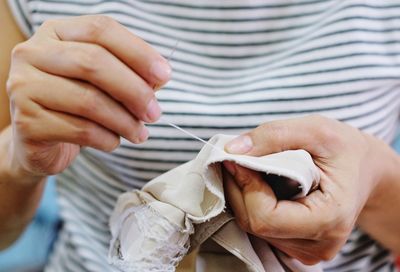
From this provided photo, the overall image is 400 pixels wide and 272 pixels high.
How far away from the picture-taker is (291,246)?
0.55 metres

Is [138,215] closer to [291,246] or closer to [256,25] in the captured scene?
[291,246]

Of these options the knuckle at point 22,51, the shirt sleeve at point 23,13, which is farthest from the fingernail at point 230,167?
the shirt sleeve at point 23,13

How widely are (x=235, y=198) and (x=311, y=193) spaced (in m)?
0.07

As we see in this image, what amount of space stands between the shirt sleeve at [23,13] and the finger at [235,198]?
0.38 meters

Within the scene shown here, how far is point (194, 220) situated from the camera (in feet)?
1.77

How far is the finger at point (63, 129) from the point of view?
1.66 ft

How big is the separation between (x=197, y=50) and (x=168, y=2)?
0.23 ft

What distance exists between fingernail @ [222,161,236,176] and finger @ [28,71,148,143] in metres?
0.09

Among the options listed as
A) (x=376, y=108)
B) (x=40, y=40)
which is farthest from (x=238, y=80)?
(x=40, y=40)

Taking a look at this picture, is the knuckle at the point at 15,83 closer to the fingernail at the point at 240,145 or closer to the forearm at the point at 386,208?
the fingernail at the point at 240,145

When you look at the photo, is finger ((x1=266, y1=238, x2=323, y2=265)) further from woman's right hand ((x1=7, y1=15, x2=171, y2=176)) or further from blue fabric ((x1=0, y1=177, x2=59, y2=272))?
blue fabric ((x1=0, y1=177, x2=59, y2=272))

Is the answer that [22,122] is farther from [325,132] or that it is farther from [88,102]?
[325,132]

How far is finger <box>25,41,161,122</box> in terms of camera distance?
487 mm

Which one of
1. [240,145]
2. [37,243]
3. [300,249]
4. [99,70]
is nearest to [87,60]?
[99,70]
